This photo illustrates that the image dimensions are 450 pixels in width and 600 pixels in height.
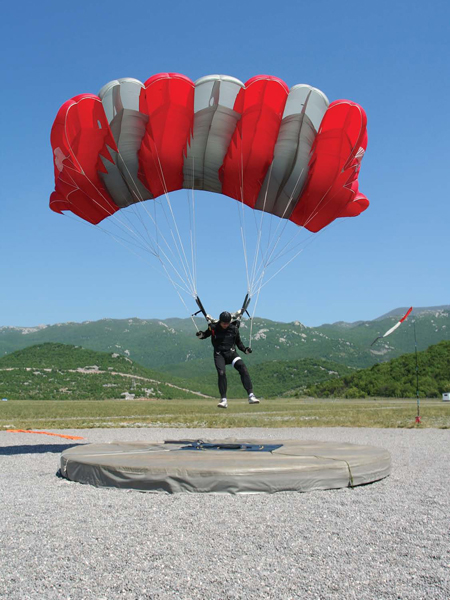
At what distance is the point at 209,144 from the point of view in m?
9.05

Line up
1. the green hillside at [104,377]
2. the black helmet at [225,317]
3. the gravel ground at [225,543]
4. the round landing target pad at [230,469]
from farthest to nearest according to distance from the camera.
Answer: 1. the green hillside at [104,377]
2. the black helmet at [225,317]
3. the round landing target pad at [230,469]
4. the gravel ground at [225,543]

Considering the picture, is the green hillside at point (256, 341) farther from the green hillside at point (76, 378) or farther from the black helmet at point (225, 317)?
the black helmet at point (225, 317)

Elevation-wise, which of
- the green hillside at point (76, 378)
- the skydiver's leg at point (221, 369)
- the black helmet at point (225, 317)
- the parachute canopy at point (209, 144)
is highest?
the parachute canopy at point (209, 144)

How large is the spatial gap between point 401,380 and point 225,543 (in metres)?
28.5

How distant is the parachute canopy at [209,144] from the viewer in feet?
27.8

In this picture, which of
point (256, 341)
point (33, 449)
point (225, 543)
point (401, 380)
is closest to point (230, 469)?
point (225, 543)

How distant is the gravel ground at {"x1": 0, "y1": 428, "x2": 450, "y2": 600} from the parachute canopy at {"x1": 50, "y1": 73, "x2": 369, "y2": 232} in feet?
17.7

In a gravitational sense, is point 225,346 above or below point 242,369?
above

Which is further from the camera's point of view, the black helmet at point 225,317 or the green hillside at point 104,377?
the green hillside at point 104,377

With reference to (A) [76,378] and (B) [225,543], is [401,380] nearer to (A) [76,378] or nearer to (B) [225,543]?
(A) [76,378]

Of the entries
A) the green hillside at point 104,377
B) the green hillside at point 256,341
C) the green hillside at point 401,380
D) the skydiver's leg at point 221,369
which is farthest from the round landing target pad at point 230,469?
the green hillside at point 256,341

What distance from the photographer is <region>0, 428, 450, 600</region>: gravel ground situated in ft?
9.74

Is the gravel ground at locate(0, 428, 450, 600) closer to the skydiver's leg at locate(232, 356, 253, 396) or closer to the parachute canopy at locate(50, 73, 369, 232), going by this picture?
the skydiver's leg at locate(232, 356, 253, 396)

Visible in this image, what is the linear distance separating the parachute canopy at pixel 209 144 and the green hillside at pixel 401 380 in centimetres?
2159
